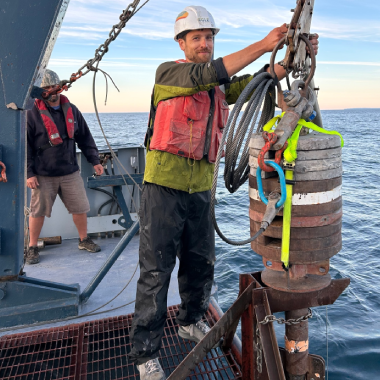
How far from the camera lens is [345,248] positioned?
8.83 m

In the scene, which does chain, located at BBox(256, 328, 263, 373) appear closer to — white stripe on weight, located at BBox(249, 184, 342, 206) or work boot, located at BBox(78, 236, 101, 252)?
white stripe on weight, located at BBox(249, 184, 342, 206)

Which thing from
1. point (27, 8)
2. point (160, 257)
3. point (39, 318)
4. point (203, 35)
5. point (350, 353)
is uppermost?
point (27, 8)

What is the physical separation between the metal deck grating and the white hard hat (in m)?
2.38

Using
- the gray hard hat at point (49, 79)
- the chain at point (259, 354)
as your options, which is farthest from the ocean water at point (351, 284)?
the gray hard hat at point (49, 79)

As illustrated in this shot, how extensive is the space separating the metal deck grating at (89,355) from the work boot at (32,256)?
5.73 ft

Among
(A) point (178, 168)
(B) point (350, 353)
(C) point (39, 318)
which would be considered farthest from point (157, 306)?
(B) point (350, 353)

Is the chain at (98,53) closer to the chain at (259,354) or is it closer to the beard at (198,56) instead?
the beard at (198,56)

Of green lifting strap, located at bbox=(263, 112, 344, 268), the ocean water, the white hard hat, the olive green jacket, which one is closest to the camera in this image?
green lifting strap, located at bbox=(263, 112, 344, 268)

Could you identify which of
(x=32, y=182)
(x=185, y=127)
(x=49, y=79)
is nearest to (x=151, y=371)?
(x=185, y=127)

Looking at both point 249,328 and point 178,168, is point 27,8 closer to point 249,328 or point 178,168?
point 178,168

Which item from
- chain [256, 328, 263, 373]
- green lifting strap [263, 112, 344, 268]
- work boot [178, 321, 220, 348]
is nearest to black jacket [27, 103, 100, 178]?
work boot [178, 321, 220, 348]

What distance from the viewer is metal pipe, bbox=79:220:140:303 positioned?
3.69 metres

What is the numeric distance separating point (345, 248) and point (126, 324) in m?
6.55

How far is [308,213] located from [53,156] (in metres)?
3.49
